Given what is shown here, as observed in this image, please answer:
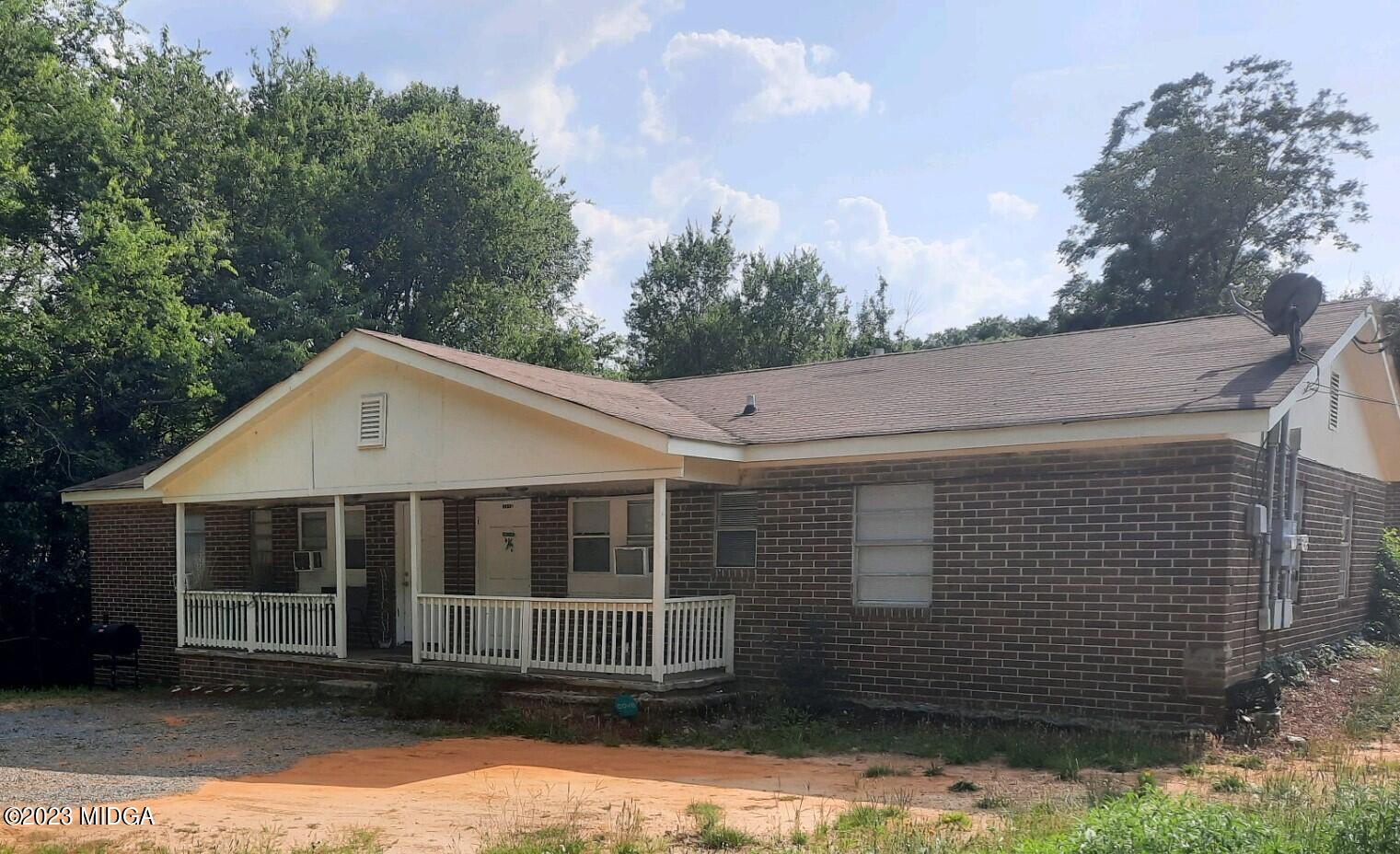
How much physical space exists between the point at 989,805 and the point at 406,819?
4086mm

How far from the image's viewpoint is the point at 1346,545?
1486 centimetres

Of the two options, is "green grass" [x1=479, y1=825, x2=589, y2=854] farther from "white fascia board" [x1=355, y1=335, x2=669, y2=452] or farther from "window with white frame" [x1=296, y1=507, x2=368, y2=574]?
"window with white frame" [x1=296, y1=507, x2=368, y2=574]

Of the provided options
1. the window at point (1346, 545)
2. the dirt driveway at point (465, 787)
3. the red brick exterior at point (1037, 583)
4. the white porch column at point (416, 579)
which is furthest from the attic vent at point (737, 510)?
the window at point (1346, 545)

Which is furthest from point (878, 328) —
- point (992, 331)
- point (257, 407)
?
point (257, 407)

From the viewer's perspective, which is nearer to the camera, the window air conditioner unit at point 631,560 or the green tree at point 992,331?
the window air conditioner unit at point 631,560

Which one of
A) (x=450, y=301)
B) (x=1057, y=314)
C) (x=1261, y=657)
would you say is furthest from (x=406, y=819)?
(x=1057, y=314)

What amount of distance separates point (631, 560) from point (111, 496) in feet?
30.7

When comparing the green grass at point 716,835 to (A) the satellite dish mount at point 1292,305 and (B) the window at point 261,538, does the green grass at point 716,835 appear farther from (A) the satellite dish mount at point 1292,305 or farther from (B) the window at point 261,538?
(B) the window at point 261,538

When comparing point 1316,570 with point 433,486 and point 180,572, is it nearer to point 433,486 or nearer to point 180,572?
point 433,486

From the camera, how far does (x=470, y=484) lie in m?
13.4

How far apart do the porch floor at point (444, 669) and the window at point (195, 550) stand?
5.06 feet

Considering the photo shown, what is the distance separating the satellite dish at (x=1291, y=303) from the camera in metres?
11.1

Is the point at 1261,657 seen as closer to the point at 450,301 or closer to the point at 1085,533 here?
the point at 1085,533

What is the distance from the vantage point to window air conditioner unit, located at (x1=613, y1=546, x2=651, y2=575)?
14.2 meters
